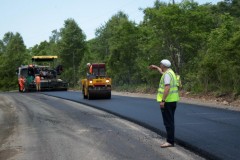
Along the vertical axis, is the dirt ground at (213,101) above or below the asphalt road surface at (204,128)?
above

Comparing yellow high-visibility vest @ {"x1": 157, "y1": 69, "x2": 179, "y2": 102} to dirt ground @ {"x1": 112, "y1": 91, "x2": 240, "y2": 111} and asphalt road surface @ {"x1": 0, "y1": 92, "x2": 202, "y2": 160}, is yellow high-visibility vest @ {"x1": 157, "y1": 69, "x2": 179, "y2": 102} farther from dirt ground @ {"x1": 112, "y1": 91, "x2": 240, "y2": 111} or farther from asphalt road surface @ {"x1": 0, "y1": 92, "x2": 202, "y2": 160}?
dirt ground @ {"x1": 112, "y1": 91, "x2": 240, "y2": 111}

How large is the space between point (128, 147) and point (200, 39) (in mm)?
17873

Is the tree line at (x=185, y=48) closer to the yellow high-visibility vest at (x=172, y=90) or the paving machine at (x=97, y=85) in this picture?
the paving machine at (x=97, y=85)

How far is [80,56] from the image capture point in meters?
56.2

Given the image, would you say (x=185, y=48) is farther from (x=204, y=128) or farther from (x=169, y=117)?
(x=169, y=117)

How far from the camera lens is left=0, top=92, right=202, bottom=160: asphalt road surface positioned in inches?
296

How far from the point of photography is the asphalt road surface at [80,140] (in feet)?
24.6

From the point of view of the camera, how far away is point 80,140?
30.1 feet

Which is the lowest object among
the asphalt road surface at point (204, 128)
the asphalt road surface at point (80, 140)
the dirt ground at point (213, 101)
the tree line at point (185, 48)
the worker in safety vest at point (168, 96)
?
the asphalt road surface at point (80, 140)

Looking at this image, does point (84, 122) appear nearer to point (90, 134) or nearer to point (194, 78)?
point (90, 134)

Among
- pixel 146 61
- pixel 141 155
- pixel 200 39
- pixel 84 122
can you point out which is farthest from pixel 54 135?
pixel 146 61

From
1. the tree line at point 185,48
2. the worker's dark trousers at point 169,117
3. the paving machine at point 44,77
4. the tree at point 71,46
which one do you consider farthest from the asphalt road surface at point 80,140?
the tree at point 71,46

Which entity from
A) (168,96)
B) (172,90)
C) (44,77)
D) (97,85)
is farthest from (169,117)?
(44,77)

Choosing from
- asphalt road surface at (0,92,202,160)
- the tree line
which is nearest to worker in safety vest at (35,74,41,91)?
the tree line
